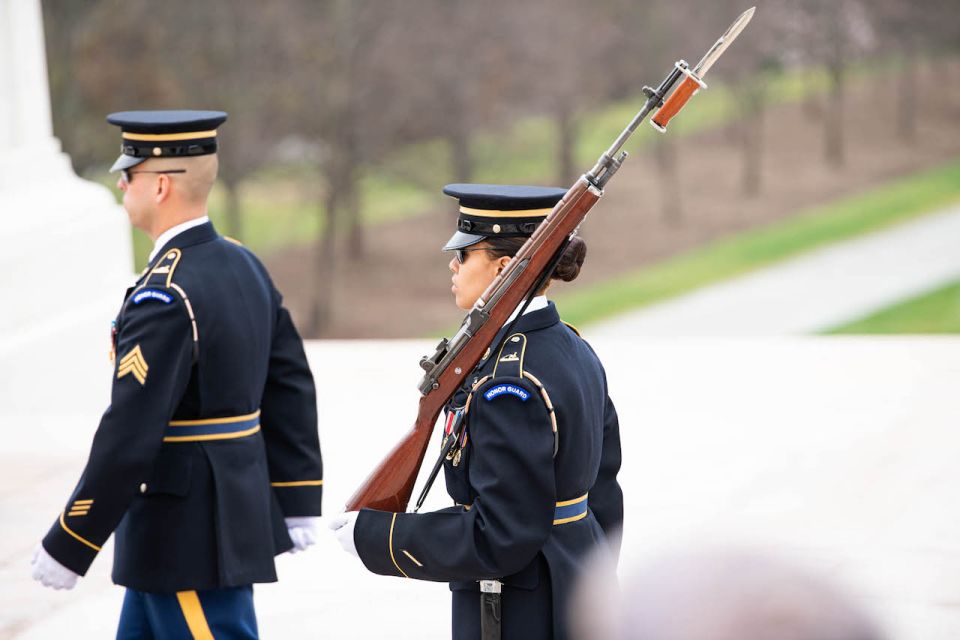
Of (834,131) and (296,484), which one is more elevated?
(296,484)

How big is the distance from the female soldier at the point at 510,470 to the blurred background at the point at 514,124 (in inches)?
530

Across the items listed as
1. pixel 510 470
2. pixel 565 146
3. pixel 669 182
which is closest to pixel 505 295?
pixel 510 470

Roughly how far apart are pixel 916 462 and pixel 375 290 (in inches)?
482

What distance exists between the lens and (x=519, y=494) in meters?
2.25

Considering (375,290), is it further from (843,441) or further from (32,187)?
(843,441)

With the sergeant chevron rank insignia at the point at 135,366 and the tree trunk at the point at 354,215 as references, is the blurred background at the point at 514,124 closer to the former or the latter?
the tree trunk at the point at 354,215

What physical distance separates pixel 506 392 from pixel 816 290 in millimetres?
13873

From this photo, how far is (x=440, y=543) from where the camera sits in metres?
2.31

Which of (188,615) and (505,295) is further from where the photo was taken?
(188,615)

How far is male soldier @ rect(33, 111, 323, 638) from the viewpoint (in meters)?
2.90

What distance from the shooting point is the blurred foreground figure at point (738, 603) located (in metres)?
0.92

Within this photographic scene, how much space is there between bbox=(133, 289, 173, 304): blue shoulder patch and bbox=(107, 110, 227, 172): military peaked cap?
0.31 meters

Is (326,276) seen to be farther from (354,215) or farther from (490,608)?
(490,608)

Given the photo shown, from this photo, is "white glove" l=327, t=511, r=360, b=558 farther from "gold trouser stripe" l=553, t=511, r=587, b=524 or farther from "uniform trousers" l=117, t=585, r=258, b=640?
"uniform trousers" l=117, t=585, r=258, b=640
